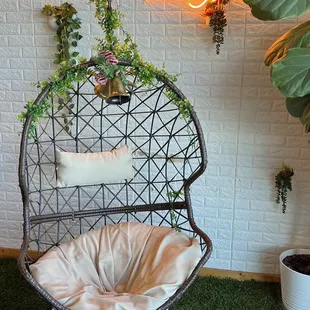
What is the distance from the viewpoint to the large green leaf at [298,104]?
70.9 inches

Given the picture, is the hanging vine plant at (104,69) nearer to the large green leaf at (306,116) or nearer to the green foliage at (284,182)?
the large green leaf at (306,116)

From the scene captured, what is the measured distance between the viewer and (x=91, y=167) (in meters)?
1.97

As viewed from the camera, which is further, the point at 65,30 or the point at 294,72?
the point at 65,30

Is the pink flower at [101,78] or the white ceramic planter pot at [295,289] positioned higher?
the pink flower at [101,78]

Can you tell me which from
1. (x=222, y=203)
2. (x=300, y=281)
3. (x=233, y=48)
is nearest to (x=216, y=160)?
(x=222, y=203)

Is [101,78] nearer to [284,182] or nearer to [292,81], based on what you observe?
[292,81]

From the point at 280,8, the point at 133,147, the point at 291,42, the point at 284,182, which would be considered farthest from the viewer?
the point at 133,147

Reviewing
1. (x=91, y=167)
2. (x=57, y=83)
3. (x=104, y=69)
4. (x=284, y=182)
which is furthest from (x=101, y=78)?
(x=284, y=182)

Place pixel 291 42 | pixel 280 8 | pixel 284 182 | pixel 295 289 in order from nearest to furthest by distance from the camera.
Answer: pixel 280 8, pixel 291 42, pixel 295 289, pixel 284 182

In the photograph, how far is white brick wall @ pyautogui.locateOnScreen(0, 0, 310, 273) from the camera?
2.20 metres

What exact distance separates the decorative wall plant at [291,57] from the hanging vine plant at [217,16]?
0.41m

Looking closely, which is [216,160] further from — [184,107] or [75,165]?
[75,165]

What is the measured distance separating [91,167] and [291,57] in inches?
39.8

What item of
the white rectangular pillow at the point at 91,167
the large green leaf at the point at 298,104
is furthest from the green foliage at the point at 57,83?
the large green leaf at the point at 298,104
